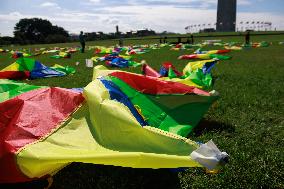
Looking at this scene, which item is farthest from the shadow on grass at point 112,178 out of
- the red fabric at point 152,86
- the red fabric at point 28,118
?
the red fabric at point 152,86

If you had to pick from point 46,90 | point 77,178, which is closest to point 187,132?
point 77,178

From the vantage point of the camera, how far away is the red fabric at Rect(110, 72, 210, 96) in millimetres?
4855

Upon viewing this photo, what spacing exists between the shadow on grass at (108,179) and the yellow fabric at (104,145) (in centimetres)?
31

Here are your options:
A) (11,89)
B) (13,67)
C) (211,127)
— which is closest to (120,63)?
(13,67)

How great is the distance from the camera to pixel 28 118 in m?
3.36

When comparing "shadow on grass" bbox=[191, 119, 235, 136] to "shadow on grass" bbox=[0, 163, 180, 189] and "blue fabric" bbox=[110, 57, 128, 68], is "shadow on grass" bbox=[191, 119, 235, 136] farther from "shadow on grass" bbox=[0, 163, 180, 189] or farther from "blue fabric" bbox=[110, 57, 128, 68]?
"blue fabric" bbox=[110, 57, 128, 68]

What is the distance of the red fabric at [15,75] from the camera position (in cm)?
969

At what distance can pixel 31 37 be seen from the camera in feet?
260

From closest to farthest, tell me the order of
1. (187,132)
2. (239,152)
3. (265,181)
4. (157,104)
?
(265,181)
(239,152)
(187,132)
(157,104)

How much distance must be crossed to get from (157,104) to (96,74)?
1138 millimetres

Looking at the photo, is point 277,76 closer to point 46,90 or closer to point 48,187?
point 46,90

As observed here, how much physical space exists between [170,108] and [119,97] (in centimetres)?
81

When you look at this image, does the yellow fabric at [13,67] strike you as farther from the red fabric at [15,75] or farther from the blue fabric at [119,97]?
the blue fabric at [119,97]

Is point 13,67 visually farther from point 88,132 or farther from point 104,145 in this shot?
point 104,145
